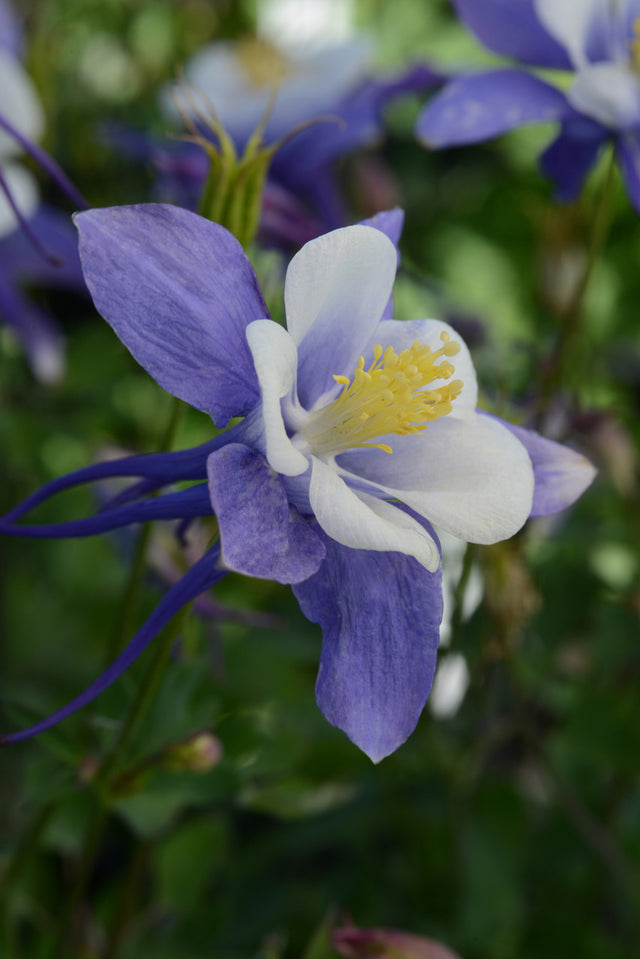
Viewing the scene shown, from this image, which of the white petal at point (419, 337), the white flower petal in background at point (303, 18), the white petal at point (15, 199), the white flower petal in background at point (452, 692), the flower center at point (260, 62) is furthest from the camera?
the white flower petal in background at point (303, 18)

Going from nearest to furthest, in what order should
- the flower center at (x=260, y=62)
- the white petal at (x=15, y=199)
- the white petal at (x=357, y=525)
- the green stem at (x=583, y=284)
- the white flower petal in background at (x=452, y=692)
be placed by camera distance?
1. the white petal at (x=357, y=525)
2. the green stem at (x=583, y=284)
3. the white petal at (x=15, y=199)
4. the white flower petal in background at (x=452, y=692)
5. the flower center at (x=260, y=62)

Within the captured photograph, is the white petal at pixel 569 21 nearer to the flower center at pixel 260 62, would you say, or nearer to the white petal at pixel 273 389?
the white petal at pixel 273 389

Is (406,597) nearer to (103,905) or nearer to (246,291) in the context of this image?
(246,291)

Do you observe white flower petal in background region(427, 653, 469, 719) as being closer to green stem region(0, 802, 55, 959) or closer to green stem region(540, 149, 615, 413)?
green stem region(540, 149, 615, 413)

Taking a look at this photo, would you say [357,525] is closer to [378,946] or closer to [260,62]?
[378,946]

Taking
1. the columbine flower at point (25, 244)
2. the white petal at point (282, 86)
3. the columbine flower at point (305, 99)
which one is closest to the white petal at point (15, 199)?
the columbine flower at point (25, 244)
